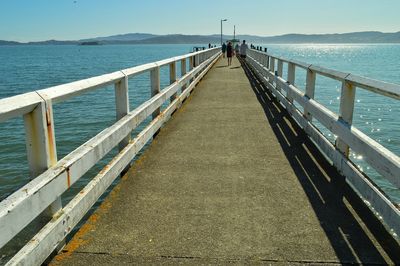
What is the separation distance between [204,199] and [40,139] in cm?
204

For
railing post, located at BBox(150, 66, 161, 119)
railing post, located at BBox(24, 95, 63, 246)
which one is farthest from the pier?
railing post, located at BBox(150, 66, 161, 119)

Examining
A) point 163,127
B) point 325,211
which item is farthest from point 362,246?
point 163,127

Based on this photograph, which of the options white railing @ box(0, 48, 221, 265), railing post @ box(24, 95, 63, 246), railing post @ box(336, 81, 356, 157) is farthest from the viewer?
railing post @ box(336, 81, 356, 157)

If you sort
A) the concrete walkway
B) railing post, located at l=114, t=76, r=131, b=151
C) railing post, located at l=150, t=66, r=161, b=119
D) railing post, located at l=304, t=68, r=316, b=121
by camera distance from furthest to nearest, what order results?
railing post, located at l=150, t=66, r=161, b=119, railing post, located at l=304, t=68, r=316, b=121, railing post, located at l=114, t=76, r=131, b=151, the concrete walkway

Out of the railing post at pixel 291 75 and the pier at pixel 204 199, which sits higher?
the railing post at pixel 291 75

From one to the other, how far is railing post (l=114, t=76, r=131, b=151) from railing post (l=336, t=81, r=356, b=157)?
106 inches

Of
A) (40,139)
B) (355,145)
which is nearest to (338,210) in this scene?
(355,145)

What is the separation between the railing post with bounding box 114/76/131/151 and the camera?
4883 mm

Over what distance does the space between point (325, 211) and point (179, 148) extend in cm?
299

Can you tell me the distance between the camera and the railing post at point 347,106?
4.75 metres

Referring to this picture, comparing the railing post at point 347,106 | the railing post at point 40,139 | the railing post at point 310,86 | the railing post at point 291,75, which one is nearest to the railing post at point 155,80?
the railing post at point 310,86

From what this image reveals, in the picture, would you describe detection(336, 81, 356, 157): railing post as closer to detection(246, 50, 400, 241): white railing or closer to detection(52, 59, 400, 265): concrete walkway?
detection(246, 50, 400, 241): white railing

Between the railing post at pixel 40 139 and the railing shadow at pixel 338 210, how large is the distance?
2483mm

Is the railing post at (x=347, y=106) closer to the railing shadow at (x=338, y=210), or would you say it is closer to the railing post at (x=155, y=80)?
the railing shadow at (x=338, y=210)
